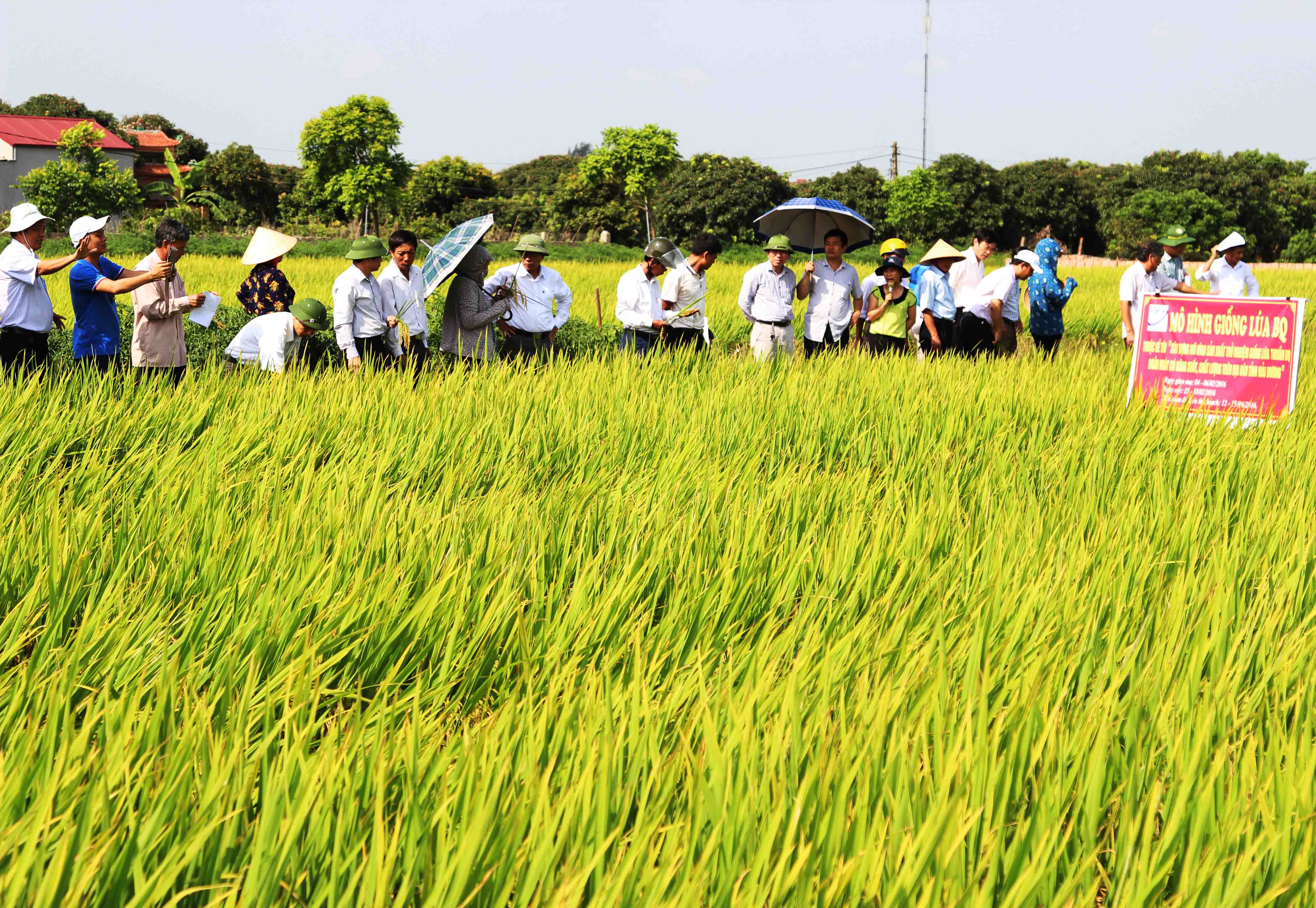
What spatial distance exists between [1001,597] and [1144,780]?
2.42 feet

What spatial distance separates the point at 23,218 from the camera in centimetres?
536

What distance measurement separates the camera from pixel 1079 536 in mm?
2742

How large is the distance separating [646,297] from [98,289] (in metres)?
3.15

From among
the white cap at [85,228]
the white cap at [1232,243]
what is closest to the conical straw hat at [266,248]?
the white cap at [85,228]

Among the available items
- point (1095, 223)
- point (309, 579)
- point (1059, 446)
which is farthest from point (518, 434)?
point (1095, 223)

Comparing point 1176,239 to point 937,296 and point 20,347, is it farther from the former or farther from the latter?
point 20,347

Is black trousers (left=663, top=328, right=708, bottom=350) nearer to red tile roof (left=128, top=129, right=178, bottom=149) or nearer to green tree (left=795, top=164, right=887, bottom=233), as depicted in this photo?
green tree (left=795, top=164, right=887, bottom=233)

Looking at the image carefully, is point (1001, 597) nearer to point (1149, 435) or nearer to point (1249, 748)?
point (1249, 748)

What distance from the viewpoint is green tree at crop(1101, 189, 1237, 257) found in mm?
45594

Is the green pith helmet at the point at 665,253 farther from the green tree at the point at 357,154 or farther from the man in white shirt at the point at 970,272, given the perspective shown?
the green tree at the point at 357,154

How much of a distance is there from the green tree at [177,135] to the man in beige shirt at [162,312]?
59.8 metres

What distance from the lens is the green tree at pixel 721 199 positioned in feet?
125

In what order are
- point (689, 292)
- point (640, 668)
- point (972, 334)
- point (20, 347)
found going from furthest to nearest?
point (972, 334)
point (689, 292)
point (20, 347)
point (640, 668)

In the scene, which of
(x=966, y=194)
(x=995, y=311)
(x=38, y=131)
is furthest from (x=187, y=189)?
(x=995, y=311)
